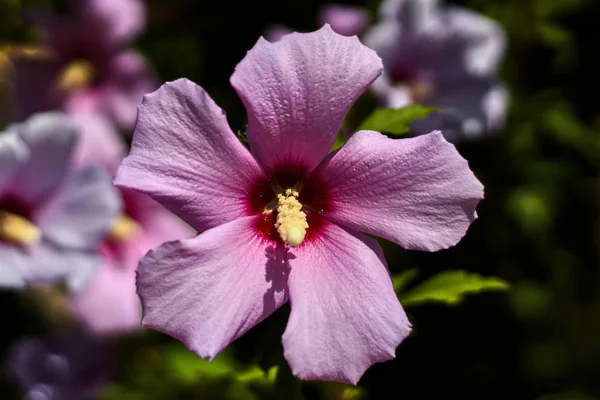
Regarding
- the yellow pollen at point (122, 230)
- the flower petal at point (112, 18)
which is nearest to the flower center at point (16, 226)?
the yellow pollen at point (122, 230)

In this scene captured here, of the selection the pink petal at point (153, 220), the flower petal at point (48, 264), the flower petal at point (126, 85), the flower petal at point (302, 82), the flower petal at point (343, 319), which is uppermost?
the flower petal at point (302, 82)

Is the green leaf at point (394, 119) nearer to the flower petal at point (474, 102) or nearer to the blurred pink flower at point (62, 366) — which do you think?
the flower petal at point (474, 102)

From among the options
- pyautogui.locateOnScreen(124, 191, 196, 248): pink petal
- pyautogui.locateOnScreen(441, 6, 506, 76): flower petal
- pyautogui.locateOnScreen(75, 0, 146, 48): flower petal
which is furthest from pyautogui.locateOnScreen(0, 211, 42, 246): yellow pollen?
pyautogui.locateOnScreen(441, 6, 506, 76): flower petal

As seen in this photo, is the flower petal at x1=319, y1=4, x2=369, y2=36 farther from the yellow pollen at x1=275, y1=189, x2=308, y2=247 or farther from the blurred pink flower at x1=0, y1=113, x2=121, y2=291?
the yellow pollen at x1=275, y1=189, x2=308, y2=247

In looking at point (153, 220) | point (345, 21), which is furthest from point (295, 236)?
point (153, 220)

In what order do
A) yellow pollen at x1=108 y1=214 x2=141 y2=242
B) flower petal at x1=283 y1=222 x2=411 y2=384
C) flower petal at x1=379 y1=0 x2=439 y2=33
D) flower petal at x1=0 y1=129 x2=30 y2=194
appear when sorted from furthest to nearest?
yellow pollen at x1=108 y1=214 x2=141 y2=242
flower petal at x1=379 y1=0 x2=439 y2=33
flower petal at x1=0 y1=129 x2=30 y2=194
flower petal at x1=283 y1=222 x2=411 y2=384

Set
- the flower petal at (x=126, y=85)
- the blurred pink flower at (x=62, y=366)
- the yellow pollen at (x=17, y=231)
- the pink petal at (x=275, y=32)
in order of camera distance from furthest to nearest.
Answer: the flower petal at (x=126, y=85)
the pink petal at (x=275, y=32)
the blurred pink flower at (x=62, y=366)
the yellow pollen at (x=17, y=231)

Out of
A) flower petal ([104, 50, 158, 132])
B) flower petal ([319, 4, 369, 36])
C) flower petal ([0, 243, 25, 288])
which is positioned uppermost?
flower petal ([319, 4, 369, 36])

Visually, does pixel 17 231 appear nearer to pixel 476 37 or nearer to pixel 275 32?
pixel 275 32
